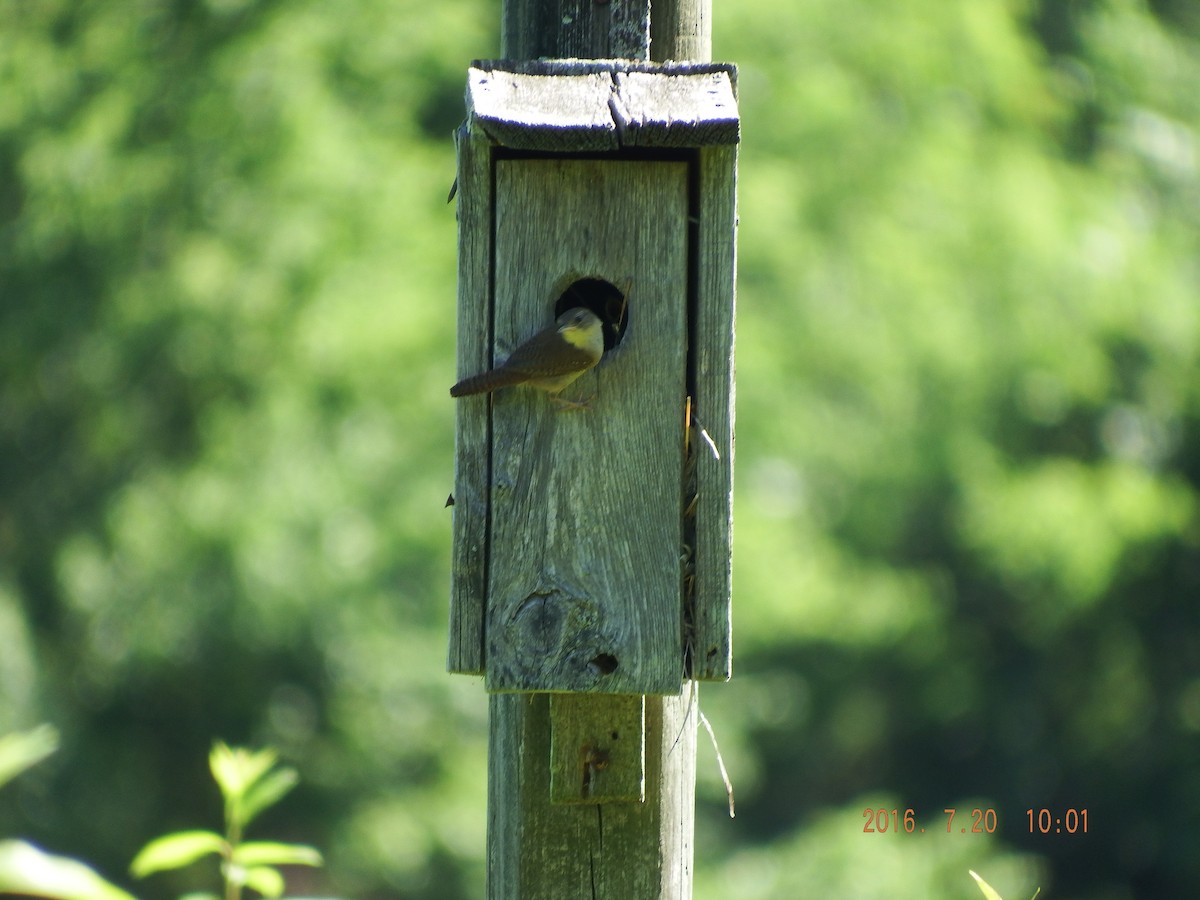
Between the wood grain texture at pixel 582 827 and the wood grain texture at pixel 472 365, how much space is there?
215 millimetres

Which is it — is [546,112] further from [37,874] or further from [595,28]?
[37,874]

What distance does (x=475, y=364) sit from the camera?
A: 2.05 metres

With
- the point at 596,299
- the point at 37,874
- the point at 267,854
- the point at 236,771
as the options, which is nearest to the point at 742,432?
the point at 596,299

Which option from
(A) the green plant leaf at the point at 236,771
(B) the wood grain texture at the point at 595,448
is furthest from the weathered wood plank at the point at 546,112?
(A) the green plant leaf at the point at 236,771

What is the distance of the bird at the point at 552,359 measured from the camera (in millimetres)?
1951

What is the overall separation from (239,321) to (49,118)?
144 centimetres

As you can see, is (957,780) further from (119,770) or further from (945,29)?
(119,770)

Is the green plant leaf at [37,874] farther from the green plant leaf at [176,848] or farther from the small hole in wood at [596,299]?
the small hole in wood at [596,299]

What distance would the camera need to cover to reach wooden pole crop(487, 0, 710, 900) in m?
2.07

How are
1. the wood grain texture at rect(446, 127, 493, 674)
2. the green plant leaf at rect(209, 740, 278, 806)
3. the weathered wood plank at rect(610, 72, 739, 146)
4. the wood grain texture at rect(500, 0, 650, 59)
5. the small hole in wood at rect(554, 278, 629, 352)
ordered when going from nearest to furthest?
1. the green plant leaf at rect(209, 740, 278, 806)
2. the weathered wood plank at rect(610, 72, 739, 146)
3. the wood grain texture at rect(446, 127, 493, 674)
4. the wood grain texture at rect(500, 0, 650, 59)
5. the small hole in wood at rect(554, 278, 629, 352)

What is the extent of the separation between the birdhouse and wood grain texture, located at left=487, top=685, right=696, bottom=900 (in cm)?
17

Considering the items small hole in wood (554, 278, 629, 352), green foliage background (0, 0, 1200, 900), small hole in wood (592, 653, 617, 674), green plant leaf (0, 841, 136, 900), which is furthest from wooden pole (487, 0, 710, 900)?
green foliage background (0, 0, 1200, 900)

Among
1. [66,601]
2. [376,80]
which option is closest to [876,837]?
[66,601]

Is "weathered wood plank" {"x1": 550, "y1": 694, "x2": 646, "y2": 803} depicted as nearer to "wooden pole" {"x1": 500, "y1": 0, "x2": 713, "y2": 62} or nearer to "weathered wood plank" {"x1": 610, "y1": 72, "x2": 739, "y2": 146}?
"weathered wood plank" {"x1": 610, "y1": 72, "x2": 739, "y2": 146}
